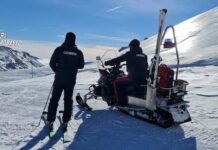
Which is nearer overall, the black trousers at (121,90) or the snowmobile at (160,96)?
the snowmobile at (160,96)

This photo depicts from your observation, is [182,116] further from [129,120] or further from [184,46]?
[184,46]

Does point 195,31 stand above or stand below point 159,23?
above

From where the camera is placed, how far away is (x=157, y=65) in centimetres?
769

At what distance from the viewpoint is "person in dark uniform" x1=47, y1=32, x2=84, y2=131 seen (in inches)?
293

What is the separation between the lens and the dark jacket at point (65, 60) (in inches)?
293

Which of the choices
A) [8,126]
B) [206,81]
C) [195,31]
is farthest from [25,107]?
[195,31]

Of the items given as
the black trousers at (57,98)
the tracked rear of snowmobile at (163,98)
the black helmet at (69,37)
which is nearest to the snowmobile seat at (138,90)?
the tracked rear of snowmobile at (163,98)

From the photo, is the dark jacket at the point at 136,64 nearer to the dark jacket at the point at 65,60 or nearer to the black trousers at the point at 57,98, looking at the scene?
the dark jacket at the point at 65,60

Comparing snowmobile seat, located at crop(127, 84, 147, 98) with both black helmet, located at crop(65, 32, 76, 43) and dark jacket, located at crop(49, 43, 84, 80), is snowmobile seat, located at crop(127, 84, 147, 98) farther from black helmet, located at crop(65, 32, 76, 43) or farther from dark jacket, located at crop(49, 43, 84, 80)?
black helmet, located at crop(65, 32, 76, 43)

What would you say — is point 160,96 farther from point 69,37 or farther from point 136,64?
point 69,37

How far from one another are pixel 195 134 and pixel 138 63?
95.3 inches

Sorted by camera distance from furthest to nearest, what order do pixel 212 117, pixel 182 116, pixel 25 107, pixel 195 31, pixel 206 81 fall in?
pixel 195 31
pixel 206 81
pixel 25 107
pixel 212 117
pixel 182 116

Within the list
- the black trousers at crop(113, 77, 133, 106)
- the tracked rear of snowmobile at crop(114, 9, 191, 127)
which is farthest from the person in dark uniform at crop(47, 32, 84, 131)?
the black trousers at crop(113, 77, 133, 106)

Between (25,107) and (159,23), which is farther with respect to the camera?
(25,107)
